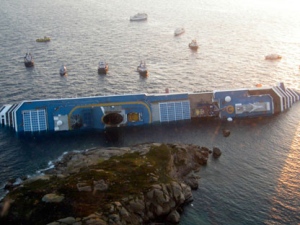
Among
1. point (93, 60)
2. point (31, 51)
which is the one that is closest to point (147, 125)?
point (93, 60)

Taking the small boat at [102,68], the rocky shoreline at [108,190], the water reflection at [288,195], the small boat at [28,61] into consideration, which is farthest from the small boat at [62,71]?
the water reflection at [288,195]

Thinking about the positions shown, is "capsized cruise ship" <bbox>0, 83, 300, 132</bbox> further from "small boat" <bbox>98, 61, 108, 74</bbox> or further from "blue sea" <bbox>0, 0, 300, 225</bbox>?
"small boat" <bbox>98, 61, 108, 74</bbox>

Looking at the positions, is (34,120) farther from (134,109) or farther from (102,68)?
(102,68)

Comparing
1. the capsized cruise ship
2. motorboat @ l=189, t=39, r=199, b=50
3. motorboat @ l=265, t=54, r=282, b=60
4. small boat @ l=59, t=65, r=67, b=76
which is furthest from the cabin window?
motorboat @ l=265, t=54, r=282, b=60

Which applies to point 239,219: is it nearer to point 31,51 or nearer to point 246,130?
point 246,130

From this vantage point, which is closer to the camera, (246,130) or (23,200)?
(23,200)

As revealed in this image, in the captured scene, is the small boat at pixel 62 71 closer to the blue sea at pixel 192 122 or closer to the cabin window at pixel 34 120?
the blue sea at pixel 192 122

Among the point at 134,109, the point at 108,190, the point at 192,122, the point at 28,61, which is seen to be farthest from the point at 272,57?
the point at 108,190
